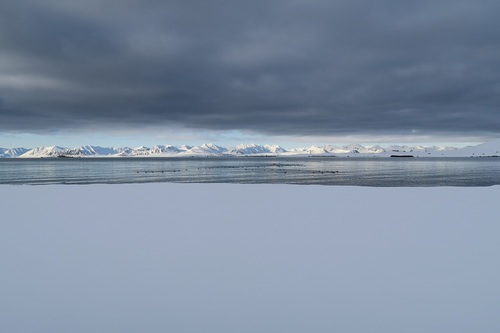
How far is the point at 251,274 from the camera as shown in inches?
242

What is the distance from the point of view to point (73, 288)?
557cm

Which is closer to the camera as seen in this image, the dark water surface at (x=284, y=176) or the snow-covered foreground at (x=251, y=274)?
the snow-covered foreground at (x=251, y=274)

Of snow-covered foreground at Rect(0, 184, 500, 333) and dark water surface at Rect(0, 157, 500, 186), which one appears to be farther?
dark water surface at Rect(0, 157, 500, 186)

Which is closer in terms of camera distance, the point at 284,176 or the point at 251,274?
the point at 251,274

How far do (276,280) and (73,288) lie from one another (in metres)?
3.41

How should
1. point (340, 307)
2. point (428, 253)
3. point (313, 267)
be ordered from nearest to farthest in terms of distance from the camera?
point (340, 307), point (313, 267), point (428, 253)

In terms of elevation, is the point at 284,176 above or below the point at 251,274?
below

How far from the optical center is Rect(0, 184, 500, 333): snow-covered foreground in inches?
184

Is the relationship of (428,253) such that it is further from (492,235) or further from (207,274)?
(207,274)

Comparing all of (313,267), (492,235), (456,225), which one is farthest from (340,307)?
(456,225)

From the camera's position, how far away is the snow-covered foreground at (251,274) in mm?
4672

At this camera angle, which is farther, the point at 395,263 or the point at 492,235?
the point at 492,235

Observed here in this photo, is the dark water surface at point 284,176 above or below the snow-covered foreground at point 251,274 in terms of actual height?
below

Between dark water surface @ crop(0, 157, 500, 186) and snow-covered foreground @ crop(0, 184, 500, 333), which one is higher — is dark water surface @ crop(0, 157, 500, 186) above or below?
below
